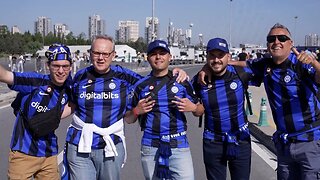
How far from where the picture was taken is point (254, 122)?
11383 mm

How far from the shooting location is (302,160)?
13.9 feet

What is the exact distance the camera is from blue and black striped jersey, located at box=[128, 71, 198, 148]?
13.6 feet

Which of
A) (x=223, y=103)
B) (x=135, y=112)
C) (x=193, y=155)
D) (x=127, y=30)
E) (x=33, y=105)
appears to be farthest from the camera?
(x=127, y=30)

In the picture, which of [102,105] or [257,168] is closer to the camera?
[102,105]

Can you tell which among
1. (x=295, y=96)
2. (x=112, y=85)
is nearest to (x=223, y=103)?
(x=295, y=96)

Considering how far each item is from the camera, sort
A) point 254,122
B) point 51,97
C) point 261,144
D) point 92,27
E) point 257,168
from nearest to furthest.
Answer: point 51,97, point 257,168, point 261,144, point 254,122, point 92,27

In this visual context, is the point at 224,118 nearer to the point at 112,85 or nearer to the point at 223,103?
the point at 223,103

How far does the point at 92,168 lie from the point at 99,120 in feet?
1.55

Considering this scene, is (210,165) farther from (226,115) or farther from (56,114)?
(56,114)

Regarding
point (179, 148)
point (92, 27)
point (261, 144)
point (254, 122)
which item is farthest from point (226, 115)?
point (92, 27)

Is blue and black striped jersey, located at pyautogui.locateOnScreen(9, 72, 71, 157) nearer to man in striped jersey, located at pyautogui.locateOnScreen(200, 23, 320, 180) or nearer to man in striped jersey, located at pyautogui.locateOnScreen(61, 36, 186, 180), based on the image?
man in striped jersey, located at pyautogui.locateOnScreen(61, 36, 186, 180)

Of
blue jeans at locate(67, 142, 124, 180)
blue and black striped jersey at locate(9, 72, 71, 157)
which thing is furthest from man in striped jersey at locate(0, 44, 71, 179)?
blue jeans at locate(67, 142, 124, 180)

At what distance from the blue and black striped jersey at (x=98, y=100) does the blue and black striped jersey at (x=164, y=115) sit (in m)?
0.24

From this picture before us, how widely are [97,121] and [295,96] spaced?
1.94m
